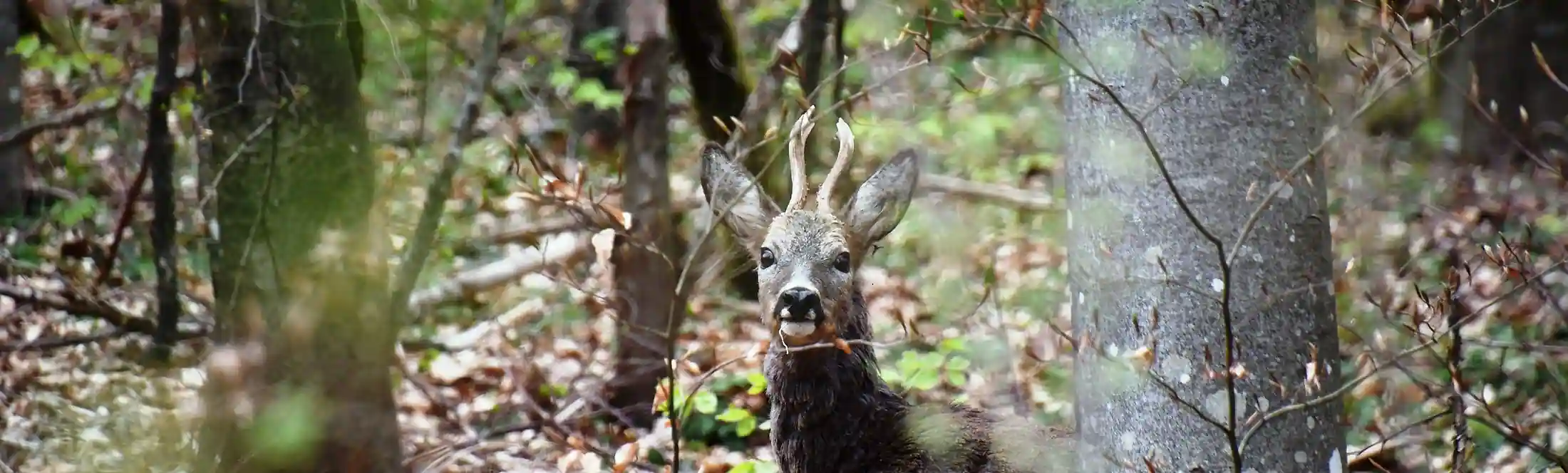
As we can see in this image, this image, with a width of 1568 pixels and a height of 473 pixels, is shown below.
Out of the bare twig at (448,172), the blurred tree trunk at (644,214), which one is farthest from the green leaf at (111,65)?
the blurred tree trunk at (644,214)

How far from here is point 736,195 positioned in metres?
4.81

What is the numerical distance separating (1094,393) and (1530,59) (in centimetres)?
941

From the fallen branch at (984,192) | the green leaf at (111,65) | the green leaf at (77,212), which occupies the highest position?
the green leaf at (111,65)

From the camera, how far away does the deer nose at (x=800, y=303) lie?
4.29 m

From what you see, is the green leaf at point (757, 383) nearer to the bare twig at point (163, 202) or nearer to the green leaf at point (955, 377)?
the green leaf at point (955, 377)

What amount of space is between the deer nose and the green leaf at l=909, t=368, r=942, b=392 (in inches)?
52.8

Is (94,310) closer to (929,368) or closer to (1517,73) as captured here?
Answer: (929,368)

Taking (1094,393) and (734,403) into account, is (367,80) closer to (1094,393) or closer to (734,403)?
(734,403)

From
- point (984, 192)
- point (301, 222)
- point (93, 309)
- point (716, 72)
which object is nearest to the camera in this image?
point (301, 222)

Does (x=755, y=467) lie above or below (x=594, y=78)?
below

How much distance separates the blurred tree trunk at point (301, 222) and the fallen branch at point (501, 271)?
11.5ft

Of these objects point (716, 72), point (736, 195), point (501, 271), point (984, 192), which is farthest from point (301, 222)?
point (984, 192)

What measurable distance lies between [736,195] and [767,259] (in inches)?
11.1

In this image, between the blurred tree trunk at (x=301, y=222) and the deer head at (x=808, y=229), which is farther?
the blurred tree trunk at (x=301, y=222)
